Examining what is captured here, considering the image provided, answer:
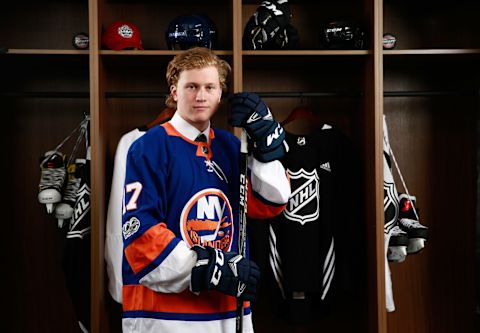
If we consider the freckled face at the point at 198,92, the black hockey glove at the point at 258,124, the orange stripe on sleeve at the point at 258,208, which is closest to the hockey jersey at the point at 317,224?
the orange stripe on sleeve at the point at 258,208

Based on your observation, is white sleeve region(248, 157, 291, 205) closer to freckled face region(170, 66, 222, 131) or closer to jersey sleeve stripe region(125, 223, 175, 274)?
freckled face region(170, 66, 222, 131)

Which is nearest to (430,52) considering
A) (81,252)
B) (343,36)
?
(343,36)

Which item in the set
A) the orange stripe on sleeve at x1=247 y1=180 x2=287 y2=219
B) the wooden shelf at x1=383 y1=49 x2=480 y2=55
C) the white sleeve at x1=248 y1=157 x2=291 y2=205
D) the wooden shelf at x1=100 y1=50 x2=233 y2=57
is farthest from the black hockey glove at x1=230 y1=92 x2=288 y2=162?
the wooden shelf at x1=383 y1=49 x2=480 y2=55

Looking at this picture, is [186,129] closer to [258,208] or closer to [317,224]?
[258,208]

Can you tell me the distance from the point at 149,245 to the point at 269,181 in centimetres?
38

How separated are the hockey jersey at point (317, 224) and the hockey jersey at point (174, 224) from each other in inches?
32.1

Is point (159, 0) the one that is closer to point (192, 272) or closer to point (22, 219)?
point (22, 219)

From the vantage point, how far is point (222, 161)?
1653mm

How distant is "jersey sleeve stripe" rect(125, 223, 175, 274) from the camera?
1.46 metres

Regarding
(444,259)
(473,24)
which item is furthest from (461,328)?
(473,24)

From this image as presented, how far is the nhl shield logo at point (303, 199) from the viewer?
2.44 meters

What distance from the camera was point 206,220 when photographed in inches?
61.2

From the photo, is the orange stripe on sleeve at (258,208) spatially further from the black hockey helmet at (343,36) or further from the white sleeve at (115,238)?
the black hockey helmet at (343,36)

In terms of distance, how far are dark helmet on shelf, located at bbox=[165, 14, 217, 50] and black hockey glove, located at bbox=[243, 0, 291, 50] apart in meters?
0.16
